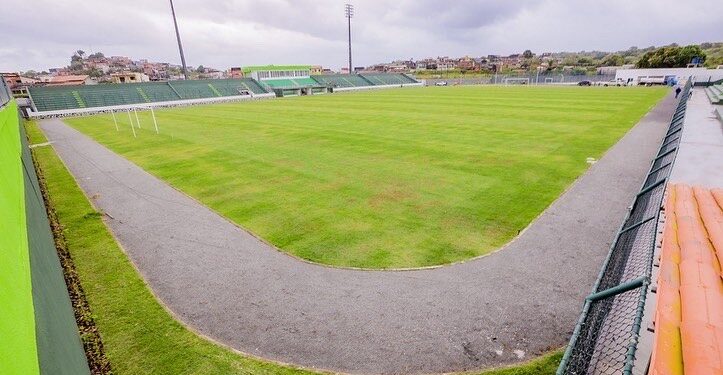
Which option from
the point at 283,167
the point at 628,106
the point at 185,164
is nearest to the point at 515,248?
the point at 283,167

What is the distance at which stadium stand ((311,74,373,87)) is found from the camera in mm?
81000

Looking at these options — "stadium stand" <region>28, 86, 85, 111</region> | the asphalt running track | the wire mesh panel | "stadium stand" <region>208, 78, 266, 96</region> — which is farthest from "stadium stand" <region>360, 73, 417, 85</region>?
the wire mesh panel

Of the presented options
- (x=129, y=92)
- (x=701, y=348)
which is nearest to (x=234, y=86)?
(x=129, y=92)

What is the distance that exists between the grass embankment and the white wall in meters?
74.0

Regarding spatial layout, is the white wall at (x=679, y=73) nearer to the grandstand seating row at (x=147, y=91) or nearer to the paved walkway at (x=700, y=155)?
the paved walkway at (x=700, y=155)

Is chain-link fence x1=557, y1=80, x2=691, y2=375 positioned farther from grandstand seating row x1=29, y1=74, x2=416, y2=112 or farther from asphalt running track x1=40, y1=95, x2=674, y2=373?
grandstand seating row x1=29, y1=74, x2=416, y2=112

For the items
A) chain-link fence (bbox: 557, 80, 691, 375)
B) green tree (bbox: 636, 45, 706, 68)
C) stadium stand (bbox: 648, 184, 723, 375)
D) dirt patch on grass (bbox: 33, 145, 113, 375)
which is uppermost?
green tree (bbox: 636, 45, 706, 68)

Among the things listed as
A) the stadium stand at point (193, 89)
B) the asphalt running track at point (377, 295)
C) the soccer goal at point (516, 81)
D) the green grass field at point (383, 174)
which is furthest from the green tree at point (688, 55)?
the stadium stand at point (193, 89)

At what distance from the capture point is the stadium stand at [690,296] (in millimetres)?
3199

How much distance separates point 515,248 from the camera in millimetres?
8727

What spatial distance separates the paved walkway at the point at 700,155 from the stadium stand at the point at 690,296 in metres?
4.57

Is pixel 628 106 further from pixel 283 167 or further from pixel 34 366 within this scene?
pixel 34 366

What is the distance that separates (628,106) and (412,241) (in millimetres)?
35575

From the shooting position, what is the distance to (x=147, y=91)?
57625mm
